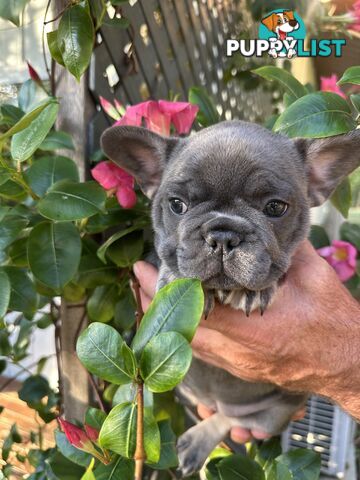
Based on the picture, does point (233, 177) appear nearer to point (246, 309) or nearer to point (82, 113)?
point (246, 309)

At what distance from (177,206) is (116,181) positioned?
0.18m

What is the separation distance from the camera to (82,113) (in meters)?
1.33

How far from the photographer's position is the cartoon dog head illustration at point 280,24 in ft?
5.73

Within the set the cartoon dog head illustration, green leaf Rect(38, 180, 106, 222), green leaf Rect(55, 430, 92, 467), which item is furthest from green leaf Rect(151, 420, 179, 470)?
the cartoon dog head illustration

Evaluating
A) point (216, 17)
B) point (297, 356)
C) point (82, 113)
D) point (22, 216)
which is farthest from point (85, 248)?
point (216, 17)

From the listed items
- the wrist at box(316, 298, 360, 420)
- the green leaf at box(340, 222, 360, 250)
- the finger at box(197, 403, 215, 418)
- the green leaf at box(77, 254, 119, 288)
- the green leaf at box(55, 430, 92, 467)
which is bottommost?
the finger at box(197, 403, 215, 418)

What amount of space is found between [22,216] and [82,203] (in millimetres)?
191

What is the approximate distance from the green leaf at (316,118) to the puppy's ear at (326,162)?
0.29 m

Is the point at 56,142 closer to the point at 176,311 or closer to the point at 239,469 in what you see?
the point at 176,311

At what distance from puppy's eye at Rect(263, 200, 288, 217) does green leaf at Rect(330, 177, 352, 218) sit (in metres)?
0.25

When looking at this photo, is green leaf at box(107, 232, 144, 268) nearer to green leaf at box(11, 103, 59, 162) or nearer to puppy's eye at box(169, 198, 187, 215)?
puppy's eye at box(169, 198, 187, 215)

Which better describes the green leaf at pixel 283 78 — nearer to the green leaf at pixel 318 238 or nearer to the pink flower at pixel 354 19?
the green leaf at pixel 318 238

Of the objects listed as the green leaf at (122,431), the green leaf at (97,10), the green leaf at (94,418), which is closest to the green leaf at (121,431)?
the green leaf at (122,431)

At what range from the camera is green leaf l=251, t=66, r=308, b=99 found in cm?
113
